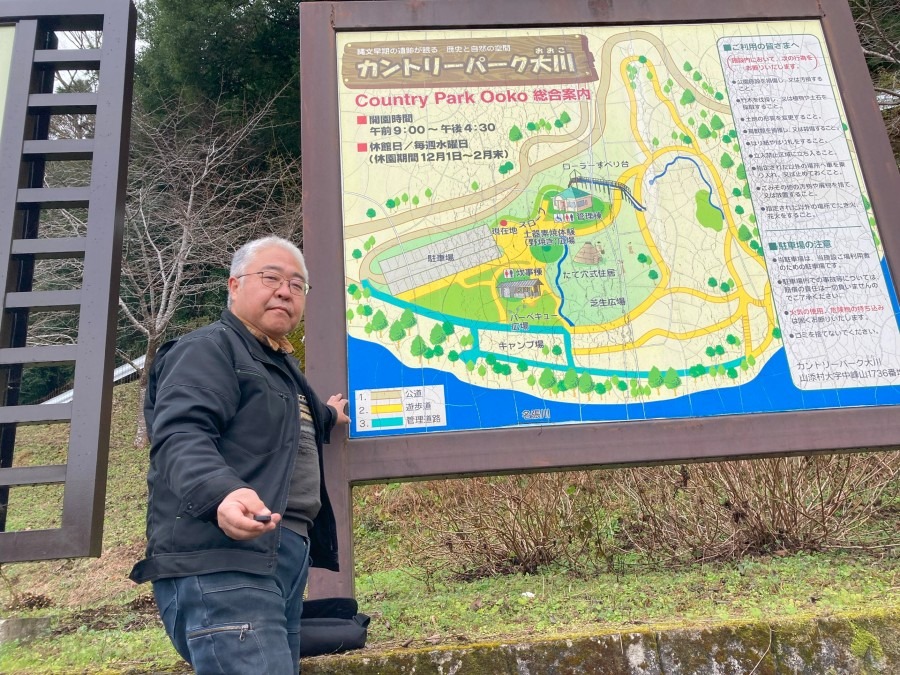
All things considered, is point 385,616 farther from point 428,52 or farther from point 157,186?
point 157,186

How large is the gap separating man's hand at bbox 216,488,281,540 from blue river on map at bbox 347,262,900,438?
4.09 ft

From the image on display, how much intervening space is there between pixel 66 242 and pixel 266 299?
141 centimetres

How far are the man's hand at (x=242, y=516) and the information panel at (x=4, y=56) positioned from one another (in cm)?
253

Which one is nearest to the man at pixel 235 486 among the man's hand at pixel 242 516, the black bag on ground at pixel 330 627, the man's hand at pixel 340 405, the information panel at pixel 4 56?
the man's hand at pixel 242 516

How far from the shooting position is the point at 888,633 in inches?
86.4

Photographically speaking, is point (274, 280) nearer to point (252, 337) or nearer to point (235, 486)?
point (252, 337)

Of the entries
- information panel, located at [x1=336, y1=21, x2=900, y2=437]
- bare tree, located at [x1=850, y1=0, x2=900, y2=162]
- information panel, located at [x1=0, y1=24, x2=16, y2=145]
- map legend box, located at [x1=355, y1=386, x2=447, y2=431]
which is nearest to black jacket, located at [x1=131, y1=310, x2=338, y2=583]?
map legend box, located at [x1=355, y1=386, x2=447, y2=431]

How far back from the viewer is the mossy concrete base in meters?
2.12

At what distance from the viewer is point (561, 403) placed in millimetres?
2799

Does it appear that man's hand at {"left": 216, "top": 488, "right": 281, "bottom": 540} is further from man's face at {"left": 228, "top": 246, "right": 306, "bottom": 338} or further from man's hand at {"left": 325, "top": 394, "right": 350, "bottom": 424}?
man's hand at {"left": 325, "top": 394, "right": 350, "bottom": 424}

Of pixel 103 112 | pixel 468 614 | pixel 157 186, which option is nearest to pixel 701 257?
Answer: pixel 468 614

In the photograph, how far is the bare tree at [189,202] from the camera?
36.5 ft

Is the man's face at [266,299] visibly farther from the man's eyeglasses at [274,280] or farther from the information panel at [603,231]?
the information panel at [603,231]

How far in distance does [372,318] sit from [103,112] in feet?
5.16
